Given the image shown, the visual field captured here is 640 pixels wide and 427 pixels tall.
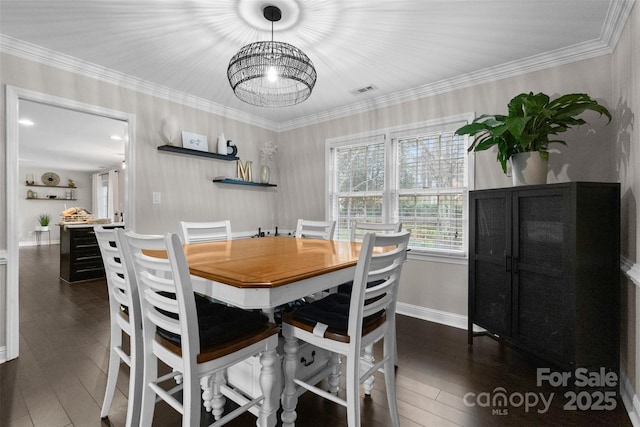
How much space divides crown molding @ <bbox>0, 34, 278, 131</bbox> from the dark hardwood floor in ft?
7.66

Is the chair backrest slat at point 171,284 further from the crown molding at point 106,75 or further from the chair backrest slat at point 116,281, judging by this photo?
the crown molding at point 106,75

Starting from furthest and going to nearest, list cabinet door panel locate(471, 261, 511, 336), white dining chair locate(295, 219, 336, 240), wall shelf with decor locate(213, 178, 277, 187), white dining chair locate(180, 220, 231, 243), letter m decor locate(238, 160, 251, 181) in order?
letter m decor locate(238, 160, 251, 181)
wall shelf with decor locate(213, 178, 277, 187)
white dining chair locate(295, 219, 336, 240)
white dining chair locate(180, 220, 231, 243)
cabinet door panel locate(471, 261, 511, 336)

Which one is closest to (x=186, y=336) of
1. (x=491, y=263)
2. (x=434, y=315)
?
(x=491, y=263)

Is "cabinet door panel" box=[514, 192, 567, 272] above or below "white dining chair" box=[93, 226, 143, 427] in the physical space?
above

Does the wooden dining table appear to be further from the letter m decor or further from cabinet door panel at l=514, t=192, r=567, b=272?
the letter m decor

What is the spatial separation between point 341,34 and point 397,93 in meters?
1.29

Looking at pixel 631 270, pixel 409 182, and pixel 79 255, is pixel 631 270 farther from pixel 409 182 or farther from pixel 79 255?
pixel 79 255

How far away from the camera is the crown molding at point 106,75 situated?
7.62 ft

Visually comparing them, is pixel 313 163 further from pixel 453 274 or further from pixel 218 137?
pixel 453 274

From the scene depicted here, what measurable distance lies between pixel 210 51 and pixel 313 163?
1962 millimetres

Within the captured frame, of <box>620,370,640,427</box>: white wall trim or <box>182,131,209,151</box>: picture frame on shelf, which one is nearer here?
<box>620,370,640,427</box>: white wall trim

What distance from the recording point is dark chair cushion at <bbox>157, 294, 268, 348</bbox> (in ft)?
4.17

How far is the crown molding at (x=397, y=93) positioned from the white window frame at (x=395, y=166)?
0.31 m

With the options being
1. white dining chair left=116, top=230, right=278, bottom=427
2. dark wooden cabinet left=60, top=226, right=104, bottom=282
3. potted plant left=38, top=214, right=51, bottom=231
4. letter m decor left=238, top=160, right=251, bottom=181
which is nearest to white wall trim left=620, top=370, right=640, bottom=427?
white dining chair left=116, top=230, right=278, bottom=427
